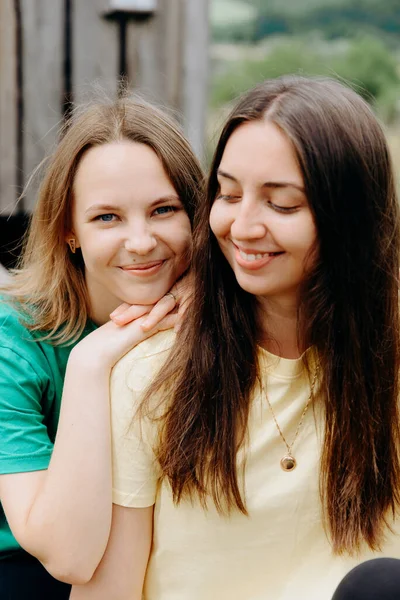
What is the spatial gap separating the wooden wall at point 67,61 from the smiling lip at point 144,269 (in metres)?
1.02

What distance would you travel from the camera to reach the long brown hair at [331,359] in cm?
164

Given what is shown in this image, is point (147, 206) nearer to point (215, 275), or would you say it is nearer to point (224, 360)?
point (215, 275)

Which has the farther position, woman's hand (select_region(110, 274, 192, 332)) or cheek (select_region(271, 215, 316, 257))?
woman's hand (select_region(110, 274, 192, 332))

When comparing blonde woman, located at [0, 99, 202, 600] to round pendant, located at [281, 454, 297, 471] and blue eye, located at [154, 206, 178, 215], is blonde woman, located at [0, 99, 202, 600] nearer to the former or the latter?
blue eye, located at [154, 206, 178, 215]

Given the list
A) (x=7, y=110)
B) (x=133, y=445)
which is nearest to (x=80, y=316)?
(x=133, y=445)

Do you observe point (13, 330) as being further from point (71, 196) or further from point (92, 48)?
point (92, 48)

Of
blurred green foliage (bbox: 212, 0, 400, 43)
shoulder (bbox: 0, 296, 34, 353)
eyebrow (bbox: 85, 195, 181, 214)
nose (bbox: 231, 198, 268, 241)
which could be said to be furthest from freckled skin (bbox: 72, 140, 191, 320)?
blurred green foliage (bbox: 212, 0, 400, 43)

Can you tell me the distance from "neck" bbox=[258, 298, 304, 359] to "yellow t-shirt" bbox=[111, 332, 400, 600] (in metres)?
0.03

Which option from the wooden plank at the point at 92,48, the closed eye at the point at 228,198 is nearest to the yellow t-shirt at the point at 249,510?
the closed eye at the point at 228,198

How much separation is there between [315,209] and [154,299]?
0.50 meters

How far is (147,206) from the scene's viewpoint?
1884 mm

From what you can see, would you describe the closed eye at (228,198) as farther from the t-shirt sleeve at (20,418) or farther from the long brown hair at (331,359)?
the t-shirt sleeve at (20,418)

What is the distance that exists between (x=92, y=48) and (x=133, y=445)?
5.17ft

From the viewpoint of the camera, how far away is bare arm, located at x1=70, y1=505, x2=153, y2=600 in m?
1.76
